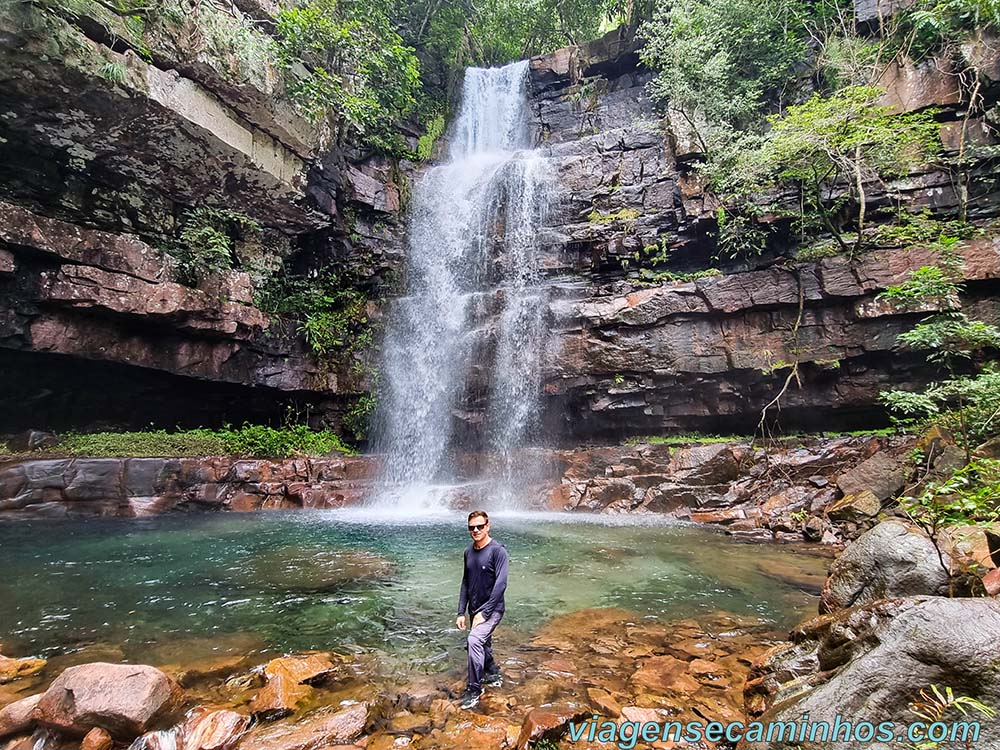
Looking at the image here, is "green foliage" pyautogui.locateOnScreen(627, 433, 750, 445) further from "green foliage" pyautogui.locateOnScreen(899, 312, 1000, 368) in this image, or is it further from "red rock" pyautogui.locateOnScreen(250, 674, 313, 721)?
"red rock" pyautogui.locateOnScreen(250, 674, 313, 721)

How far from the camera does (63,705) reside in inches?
121

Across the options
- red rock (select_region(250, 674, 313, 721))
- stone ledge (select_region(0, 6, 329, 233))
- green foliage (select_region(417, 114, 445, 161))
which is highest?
green foliage (select_region(417, 114, 445, 161))

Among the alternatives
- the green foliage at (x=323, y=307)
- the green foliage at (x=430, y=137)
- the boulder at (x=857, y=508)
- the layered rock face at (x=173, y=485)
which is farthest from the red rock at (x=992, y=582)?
the green foliage at (x=430, y=137)

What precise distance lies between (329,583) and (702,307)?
36.1ft

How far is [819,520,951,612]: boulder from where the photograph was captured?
11.4ft

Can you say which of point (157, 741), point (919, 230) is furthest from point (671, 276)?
point (157, 741)

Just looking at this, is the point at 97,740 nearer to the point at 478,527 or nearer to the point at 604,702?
the point at 478,527

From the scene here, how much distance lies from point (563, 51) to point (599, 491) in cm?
1978

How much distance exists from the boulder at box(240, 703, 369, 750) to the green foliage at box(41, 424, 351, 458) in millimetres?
10811

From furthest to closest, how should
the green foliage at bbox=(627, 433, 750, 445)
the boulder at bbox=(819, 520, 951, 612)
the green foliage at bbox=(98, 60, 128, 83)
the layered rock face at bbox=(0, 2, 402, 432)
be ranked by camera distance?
the green foliage at bbox=(627, 433, 750, 445) → the layered rock face at bbox=(0, 2, 402, 432) → the green foliage at bbox=(98, 60, 128, 83) → the boulder at bbox=(819, 520, 951, 612)

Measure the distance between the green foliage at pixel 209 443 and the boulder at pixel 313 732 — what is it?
1081cm

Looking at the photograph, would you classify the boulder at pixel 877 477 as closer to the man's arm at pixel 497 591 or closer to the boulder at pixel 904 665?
the boulder at pixel 904 665

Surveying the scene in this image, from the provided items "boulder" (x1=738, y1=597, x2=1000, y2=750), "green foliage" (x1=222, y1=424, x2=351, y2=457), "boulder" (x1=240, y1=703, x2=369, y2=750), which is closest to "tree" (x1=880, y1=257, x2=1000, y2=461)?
"boulder" (x1=738, y1=597, x2=1000, y2=750)

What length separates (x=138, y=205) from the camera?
11812 mm
